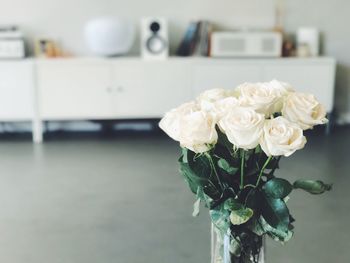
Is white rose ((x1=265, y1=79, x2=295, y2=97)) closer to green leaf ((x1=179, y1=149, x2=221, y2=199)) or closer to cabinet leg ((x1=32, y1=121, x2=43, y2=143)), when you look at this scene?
green leaf ((x1=179, y1=149, x2=221, y2=199))

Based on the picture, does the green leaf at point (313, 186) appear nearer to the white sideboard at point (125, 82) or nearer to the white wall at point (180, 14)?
the white sideboard at point (125, 82)

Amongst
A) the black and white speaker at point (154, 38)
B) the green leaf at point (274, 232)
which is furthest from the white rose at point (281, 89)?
the black and white speaker at point (154, 38)

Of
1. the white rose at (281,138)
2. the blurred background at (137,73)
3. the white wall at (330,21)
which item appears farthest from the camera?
the white wall at (330,21)

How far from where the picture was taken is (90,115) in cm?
464

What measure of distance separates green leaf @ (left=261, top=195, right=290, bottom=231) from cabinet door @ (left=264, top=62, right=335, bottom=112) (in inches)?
144

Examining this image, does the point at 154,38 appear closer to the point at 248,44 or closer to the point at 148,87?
the point at 148,87

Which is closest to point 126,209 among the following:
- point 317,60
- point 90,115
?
point 90,115

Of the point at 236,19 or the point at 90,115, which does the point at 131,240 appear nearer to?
the point at 90,115

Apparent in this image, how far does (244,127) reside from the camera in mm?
981

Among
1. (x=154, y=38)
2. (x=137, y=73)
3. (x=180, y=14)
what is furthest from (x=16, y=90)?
(x=180, y=14)

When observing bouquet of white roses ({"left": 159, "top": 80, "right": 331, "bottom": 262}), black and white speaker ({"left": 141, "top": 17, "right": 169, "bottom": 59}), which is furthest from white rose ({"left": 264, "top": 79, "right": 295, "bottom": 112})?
black and white speaker ({"left": 141, "top": 17, "right": 169, "bottom": 59})

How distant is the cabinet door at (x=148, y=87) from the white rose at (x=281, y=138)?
3.65 metres

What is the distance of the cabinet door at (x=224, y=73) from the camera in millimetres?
4637

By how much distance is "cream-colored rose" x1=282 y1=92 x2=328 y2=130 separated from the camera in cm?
103
